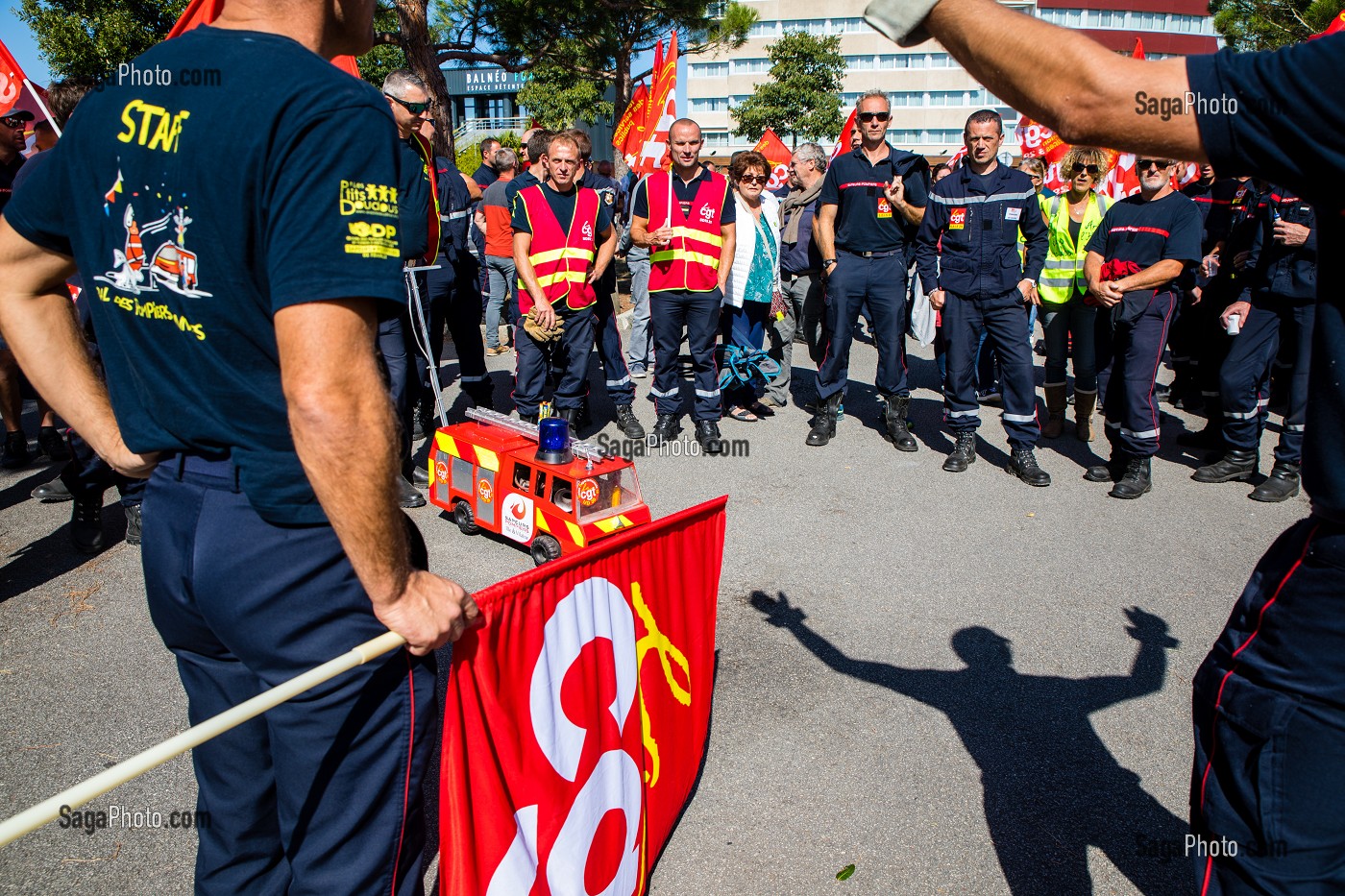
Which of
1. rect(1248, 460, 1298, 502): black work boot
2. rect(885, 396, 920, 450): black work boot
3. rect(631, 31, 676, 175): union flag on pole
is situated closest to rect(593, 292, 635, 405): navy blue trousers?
rect(885, 396, 920, 450): black work boot

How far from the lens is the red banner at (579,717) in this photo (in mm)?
1862

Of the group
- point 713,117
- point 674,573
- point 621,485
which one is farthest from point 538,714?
point 713,117

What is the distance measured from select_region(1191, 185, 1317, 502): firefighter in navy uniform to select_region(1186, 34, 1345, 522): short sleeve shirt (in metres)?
5.26

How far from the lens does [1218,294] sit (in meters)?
7.70

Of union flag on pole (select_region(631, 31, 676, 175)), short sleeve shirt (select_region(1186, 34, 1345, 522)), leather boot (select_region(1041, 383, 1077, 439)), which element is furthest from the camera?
union flag on pole (select_region(631, 31, 676, 175))

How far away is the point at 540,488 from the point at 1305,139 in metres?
3.89

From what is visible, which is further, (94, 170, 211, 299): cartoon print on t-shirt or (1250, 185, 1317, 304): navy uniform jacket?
(1250, 185, 1317, 304): navy uniform jacket

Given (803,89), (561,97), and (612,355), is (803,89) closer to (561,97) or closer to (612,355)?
(561,97)

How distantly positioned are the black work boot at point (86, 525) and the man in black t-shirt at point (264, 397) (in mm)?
3607

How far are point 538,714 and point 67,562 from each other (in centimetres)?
403

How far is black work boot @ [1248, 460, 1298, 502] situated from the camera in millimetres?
5891

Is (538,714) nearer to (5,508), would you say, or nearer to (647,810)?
(647,810)

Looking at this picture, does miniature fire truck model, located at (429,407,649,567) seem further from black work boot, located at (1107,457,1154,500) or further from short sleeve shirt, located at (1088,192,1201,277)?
short sleeve shirt, located at (1088,192,1201,277)

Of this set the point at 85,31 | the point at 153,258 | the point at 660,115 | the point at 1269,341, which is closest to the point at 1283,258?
the point at 1269,341
